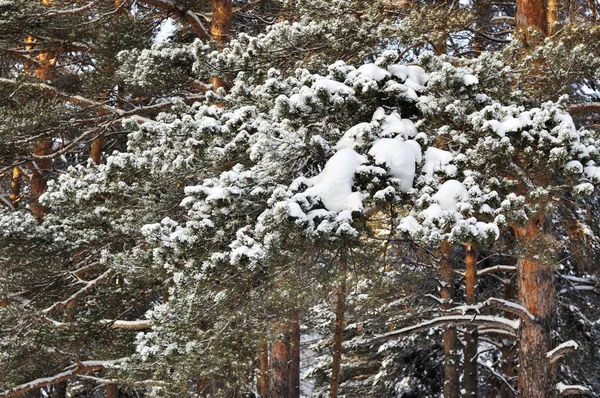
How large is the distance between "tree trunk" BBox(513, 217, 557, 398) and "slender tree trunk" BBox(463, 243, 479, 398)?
2.91 m

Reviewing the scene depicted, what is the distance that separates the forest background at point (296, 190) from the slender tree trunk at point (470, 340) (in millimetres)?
38

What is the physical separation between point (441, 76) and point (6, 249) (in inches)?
238

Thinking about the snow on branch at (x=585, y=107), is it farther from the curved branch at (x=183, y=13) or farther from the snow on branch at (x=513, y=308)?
the curved branch at (x=183, y=13)

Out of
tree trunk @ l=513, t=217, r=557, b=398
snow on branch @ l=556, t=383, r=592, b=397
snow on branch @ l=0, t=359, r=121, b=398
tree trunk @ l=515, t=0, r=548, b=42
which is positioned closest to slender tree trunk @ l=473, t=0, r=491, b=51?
tree trunk @ l=515, t=0, r=548, b=42

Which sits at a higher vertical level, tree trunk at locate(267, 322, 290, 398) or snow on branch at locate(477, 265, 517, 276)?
snow on branch at locate(477, 265, 517, 276)

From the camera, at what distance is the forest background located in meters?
4.60

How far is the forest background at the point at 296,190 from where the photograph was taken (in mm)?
4602

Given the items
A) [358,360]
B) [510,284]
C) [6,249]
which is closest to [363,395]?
[358,360]

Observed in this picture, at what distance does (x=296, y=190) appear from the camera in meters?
4.64

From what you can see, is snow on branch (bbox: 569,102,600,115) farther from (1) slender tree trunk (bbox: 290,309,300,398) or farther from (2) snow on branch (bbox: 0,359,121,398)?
(2) snow on branch (bbox: 0,359,121,398)

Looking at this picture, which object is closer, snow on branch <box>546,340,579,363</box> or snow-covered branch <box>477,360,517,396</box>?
snow on branch <box>546,340,579,363</box>

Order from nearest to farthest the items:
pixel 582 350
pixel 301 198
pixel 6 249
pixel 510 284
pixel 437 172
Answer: pixel 301 198 → pixel 437 172 → pixel 6 249 → pixel 582 350 → pixel 510 284

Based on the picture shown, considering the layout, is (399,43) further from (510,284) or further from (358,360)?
(358,360)

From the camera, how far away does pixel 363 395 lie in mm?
→ 13188
